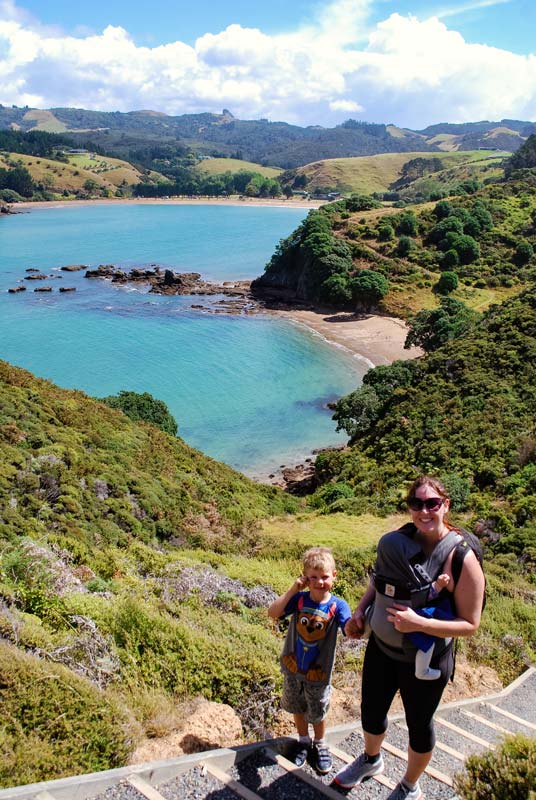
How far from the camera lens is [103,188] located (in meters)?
177

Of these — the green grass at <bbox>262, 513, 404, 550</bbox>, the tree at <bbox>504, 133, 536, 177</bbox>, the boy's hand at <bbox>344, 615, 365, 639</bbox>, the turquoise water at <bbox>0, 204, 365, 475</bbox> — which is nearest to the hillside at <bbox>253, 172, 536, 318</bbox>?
the turquoise water at <bbox>0, 204, 365, 475</bbox>

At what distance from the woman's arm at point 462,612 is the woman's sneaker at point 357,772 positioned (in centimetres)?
136

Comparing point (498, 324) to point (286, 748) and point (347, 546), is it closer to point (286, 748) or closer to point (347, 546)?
point (347, 546)

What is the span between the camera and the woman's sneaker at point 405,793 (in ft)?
14.0

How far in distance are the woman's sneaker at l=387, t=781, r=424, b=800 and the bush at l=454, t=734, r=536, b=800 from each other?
372mm

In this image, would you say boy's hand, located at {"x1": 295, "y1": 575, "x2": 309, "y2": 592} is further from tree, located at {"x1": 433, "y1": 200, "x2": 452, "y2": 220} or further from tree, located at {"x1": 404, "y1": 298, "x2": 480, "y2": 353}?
tree, located at {"x1": 433, "y1": 200, "x2": 452, "y2": 220}

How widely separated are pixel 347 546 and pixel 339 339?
37.3 m

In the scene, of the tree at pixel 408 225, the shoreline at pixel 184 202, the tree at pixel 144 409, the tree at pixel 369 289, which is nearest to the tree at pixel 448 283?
the tree at pixel 369 289

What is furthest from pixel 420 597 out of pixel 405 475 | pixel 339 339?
pixel 339 339

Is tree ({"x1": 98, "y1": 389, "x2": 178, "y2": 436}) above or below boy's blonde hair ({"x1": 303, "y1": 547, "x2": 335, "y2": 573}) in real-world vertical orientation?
below

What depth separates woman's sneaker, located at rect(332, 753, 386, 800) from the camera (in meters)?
4.36

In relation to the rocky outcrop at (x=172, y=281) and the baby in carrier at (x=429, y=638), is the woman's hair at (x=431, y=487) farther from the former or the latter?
the rocky outcrop at (x=172, y=281)

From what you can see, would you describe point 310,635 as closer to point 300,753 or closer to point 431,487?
point 300,753

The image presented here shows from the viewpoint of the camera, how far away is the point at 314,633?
4.55 meters
